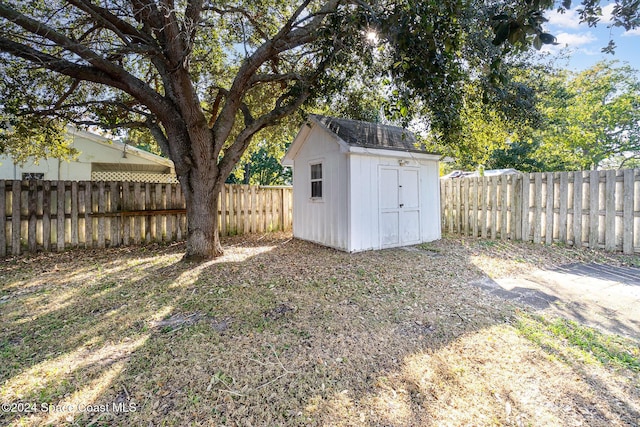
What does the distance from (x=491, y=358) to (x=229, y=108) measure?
19.2ft

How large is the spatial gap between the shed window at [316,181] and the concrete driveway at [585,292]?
441cm

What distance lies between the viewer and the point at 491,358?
8.64 ft

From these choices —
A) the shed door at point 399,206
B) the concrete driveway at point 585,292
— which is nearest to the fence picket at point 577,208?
the concrete driveway at point 585,292

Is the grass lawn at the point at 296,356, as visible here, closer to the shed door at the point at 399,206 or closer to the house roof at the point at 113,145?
the shed door at the point at 399,206

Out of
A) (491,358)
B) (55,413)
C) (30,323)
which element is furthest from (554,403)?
(30,323)

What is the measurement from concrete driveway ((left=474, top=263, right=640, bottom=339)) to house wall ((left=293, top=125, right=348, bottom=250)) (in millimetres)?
3364

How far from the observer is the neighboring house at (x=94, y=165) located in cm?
1132

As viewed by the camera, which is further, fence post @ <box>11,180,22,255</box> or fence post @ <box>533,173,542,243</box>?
fence post @ <box>533,173,542,243</box>

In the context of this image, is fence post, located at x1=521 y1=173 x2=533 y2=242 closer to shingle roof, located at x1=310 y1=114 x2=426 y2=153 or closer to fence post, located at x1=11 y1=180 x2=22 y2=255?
shingle roof, located at x1=310 y1=114 x2=426 y2=153

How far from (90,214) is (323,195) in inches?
220

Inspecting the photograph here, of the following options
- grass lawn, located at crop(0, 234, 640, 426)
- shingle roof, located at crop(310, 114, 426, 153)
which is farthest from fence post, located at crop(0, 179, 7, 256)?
shingle roof, located at crop(310, 114, 426, 153)

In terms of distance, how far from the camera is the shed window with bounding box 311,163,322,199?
313 inches

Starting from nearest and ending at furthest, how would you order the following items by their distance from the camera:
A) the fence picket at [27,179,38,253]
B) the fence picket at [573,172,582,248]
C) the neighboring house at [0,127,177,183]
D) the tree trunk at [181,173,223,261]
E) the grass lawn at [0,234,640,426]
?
the grass lawn at [0,234,640,426] → the tree trunk at [181,173,223,261] → the fence picket at [27,179,38,253] → the fence picket at [573,172,582,248] → the neighboring house at [0,127,177,183]

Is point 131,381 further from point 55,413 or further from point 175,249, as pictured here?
point 175,249
